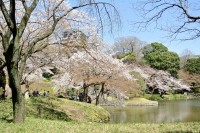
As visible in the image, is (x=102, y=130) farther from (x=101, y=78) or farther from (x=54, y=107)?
(x=101, y=78)

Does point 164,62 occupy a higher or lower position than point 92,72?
higher

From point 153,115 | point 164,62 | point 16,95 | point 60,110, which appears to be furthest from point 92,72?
point 164,62

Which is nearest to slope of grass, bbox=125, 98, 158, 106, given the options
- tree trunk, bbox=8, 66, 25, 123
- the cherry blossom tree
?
the cherry blossom tree

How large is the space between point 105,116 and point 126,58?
27.7m

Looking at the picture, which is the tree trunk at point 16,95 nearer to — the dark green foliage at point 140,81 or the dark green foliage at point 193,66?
the dark green foliage at point 140,81

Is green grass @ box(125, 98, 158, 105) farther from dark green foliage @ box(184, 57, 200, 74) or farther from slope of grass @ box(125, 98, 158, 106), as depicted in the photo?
dark green foliage @ box(184, 57, 200, 74)

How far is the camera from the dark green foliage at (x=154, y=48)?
65.8m

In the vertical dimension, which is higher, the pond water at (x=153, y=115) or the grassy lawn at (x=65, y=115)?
the grassy lawn at (x=65, y=115)

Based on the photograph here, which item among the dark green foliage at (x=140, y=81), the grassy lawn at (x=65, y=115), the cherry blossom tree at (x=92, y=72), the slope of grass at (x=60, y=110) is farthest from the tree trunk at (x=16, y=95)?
the dark green foliage at (x=140, y=81)

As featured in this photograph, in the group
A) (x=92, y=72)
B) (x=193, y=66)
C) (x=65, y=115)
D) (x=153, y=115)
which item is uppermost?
(x=193, y=66)

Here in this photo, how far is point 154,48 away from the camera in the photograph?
67.3 metres

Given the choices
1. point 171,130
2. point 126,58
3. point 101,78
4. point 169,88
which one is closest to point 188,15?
point 171,130

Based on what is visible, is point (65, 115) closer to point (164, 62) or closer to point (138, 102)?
point (138, 102)

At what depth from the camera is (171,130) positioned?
10.3 m
